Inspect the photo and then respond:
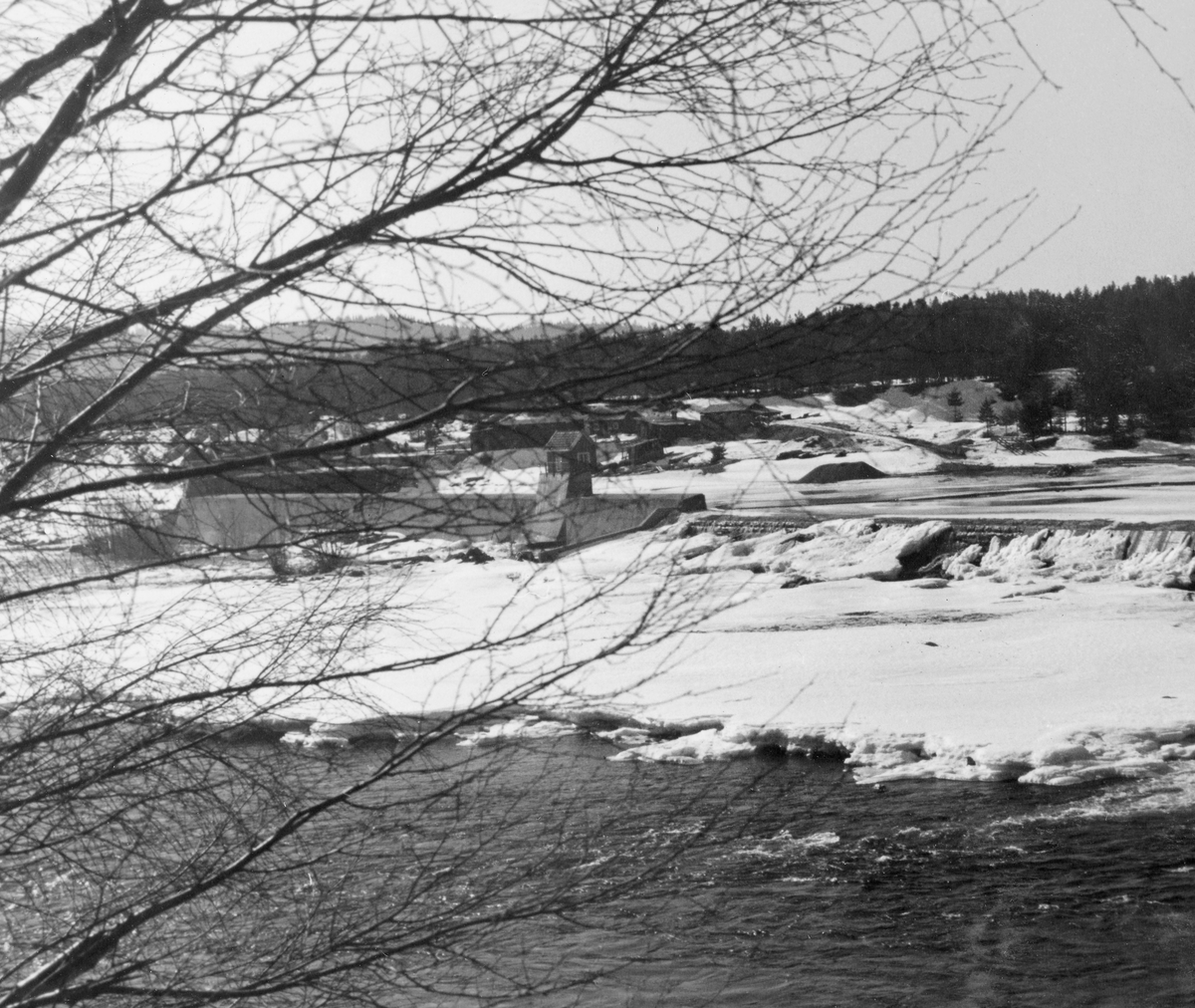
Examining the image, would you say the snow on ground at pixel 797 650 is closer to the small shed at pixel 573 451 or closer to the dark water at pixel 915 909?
the small shed at pixel 573 451

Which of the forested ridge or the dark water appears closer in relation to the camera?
the forested ridge

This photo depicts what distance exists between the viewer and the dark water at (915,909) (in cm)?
704

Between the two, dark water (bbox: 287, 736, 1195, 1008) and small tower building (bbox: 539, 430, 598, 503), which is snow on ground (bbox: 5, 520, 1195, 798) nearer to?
small tower building (bbox: 539, 430, 598, 503)

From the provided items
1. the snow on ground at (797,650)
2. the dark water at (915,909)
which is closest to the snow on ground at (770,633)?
the snow on ground at (797,650)

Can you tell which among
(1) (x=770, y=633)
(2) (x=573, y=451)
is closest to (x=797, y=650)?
(1) (x=770, y=633)

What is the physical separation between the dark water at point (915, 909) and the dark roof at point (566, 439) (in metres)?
3.46

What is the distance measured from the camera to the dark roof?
244cm

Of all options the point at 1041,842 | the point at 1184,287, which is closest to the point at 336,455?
the point at 1041,842

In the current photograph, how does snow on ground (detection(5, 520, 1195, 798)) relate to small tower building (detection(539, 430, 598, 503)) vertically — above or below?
below

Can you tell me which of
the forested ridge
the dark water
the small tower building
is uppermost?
the forested ridge

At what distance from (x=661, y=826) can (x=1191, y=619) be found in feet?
51.6

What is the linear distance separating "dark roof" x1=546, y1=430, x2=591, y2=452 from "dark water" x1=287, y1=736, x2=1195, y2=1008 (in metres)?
3.46

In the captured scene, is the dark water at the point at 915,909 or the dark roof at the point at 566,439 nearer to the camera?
the dark roof at the point at 566,439

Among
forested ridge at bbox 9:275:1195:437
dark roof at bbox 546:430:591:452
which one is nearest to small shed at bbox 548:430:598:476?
dark roof at bbox 546:430:591:452
